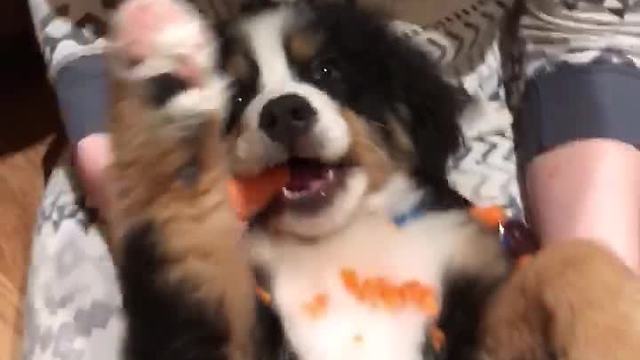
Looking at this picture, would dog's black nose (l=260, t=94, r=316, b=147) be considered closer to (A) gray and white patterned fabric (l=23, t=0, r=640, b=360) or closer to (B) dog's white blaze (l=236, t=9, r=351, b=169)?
(B) dog's white blaze (l=236, t=9, r=351, b=169)

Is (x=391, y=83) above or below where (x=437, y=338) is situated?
above

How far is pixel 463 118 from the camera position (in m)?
1.33

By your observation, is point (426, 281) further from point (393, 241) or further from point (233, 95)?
point (233, 95)

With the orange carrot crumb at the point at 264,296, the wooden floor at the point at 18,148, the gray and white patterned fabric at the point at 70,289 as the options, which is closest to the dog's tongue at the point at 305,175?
the orange carrot crumb at the point at 264,296

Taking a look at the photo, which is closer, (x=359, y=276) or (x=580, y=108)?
(x=359, y=276)

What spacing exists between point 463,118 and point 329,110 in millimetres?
265

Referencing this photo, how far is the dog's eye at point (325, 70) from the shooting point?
117cm

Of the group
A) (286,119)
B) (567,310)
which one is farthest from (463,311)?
(286,119)

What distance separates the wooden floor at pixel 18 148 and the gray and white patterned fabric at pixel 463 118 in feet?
0.80

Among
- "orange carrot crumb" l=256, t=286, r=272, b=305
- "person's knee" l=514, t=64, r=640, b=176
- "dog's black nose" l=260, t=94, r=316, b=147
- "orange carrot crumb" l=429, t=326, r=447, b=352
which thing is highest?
"dog's black nose" l=260, t=94, r=316, b=147

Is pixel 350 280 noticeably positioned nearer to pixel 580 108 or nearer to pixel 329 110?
pixel 329 110

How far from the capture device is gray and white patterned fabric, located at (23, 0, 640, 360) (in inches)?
53.4

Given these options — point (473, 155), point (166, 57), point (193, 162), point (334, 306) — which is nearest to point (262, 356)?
point (334, 306)

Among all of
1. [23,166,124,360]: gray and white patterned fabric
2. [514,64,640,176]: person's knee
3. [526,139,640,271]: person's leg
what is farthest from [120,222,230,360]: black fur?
[514,64,640,176]: person's knee
